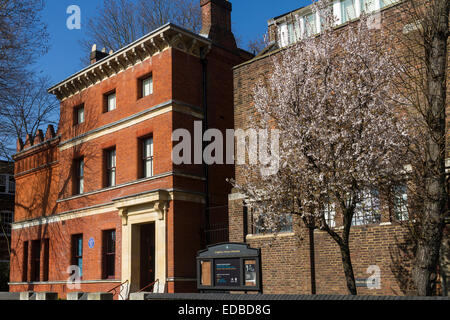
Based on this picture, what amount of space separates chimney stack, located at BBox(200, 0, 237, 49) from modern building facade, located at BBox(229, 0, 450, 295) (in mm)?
4053

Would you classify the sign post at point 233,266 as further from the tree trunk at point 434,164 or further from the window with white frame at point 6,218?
the window with white frame at point 6,218

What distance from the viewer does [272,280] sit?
17.5m

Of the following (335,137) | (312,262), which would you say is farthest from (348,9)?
(312,262)

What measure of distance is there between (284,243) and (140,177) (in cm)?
831

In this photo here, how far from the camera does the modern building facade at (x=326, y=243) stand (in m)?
→ 14.4

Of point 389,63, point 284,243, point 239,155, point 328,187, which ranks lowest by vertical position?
point 284,243

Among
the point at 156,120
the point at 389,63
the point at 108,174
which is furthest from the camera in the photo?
the point at 108,174

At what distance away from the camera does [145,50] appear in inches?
902

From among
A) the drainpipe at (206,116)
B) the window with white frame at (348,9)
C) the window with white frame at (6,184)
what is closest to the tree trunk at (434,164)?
the window with white frame at (348,9)

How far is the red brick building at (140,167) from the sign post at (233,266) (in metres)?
5.06

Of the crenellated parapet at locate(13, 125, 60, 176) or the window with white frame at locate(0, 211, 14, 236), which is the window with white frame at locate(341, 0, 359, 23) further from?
the window with white frame at locate(0, 211, 14, 236)

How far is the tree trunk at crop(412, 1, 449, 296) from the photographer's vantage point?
10.3 meters

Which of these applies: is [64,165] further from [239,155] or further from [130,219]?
[239,155]

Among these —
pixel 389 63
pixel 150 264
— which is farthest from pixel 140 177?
pixel 389 63
